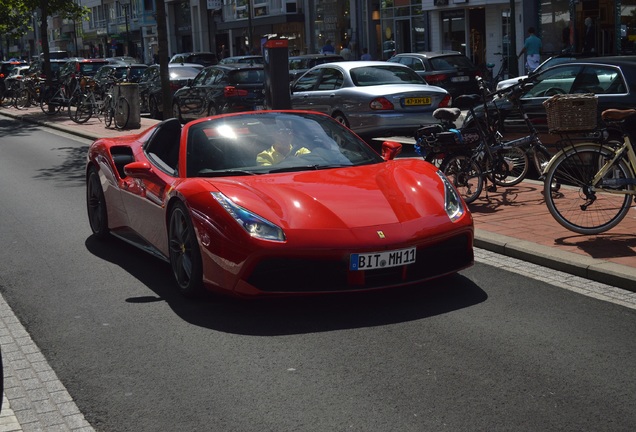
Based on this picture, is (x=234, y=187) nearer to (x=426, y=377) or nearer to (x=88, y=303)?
(x=88, y=303)

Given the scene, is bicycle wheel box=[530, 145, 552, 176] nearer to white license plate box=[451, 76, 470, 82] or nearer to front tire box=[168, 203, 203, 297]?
front tire box=[168, 203, 203, 297]

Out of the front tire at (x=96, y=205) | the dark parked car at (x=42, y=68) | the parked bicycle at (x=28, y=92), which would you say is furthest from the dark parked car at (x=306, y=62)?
the front tire at (x=96, y=205)

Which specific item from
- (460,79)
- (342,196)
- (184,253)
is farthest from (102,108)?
(342,196)

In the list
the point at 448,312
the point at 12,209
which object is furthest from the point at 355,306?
the point at 12,209

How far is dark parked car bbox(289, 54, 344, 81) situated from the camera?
2672 cm

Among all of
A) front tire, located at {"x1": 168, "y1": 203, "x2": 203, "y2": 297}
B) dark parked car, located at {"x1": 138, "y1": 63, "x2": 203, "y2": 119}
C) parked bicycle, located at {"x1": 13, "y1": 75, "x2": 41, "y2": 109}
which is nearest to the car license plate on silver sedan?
front tire, located at {"x1": 168, "y1": 203, "x2": 203, "y2": 297}

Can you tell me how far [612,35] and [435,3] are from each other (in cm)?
1005

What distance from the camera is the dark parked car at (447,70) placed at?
27250mm

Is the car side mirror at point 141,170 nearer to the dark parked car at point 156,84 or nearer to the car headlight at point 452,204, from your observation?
the car headlight at point 452,204

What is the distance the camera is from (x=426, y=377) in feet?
17.1

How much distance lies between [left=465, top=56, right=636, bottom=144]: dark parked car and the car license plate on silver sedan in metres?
3.37

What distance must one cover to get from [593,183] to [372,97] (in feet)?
29.4

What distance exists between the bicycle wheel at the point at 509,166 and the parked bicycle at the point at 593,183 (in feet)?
7.76

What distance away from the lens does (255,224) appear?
21.2ft
